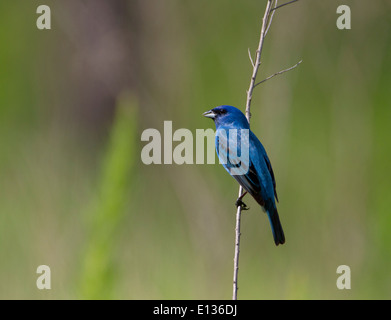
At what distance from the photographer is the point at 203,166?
5512 mm

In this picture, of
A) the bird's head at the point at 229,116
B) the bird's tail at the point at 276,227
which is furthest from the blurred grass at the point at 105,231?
the bird's head at the point at 229,116

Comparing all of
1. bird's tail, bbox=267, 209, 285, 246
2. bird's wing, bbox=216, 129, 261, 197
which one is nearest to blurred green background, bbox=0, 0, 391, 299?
bird's wing, bbox=216, 129, 261, 197

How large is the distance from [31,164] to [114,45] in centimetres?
318

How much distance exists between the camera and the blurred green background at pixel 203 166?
4.36 m

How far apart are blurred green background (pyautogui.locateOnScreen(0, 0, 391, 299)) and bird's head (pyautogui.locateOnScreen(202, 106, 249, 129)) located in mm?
542

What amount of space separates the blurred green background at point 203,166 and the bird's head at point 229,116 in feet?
1.78

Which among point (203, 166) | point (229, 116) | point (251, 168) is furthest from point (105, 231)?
point (203, 166)

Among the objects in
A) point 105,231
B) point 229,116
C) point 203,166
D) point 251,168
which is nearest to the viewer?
point 105,231

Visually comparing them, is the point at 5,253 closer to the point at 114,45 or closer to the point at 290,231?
the point at 290,231

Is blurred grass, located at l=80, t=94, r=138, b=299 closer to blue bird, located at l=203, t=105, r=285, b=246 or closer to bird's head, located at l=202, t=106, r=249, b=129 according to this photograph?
blue bird, located at l=203, t=105, r=285, b=246

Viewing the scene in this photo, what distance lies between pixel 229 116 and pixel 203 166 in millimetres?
1947

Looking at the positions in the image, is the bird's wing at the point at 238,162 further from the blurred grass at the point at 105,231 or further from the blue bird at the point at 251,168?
the blurred grass at the point at 105,231

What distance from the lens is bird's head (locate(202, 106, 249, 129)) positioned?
3.51m

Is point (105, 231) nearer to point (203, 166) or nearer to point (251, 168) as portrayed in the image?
point (251, 168)
